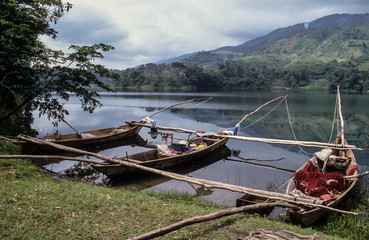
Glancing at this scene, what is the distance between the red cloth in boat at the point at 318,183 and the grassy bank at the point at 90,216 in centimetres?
241

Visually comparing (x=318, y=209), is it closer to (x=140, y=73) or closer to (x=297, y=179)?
(x=297, y=179)

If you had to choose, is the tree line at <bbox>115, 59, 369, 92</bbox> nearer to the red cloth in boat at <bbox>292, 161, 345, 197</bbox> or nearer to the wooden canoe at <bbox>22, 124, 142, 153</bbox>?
the wooden canoe at <bbox>22, 124, 142, 153</bbox>

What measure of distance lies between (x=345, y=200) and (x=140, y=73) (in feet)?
282

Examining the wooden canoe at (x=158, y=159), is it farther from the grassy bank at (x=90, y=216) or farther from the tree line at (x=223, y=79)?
the tree line at (x=223, y=79)

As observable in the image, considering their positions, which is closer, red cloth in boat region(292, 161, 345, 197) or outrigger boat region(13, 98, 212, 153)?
red cloth in boat region(292, 161, 345, 197)

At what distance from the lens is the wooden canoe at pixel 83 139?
11129mm

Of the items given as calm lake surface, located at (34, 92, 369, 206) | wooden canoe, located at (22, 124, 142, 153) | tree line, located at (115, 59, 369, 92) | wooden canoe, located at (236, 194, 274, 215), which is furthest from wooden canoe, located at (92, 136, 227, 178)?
tree line, located at (115, 59, 369, 92)

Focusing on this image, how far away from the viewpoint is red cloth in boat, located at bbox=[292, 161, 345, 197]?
751 centimetres

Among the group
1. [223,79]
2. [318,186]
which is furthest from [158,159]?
[223,79]

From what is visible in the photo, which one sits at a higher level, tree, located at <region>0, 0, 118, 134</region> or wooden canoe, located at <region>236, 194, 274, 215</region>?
tree, located at <region>0, 0, 118, 134</region>

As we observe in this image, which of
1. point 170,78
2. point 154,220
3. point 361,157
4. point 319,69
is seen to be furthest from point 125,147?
point 319,69

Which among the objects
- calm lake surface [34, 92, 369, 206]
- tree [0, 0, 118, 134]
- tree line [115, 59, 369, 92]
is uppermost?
tree line [115, 59, 369, 92]

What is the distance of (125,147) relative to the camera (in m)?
15.4

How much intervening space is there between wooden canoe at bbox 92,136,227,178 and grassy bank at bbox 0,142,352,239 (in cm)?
229
